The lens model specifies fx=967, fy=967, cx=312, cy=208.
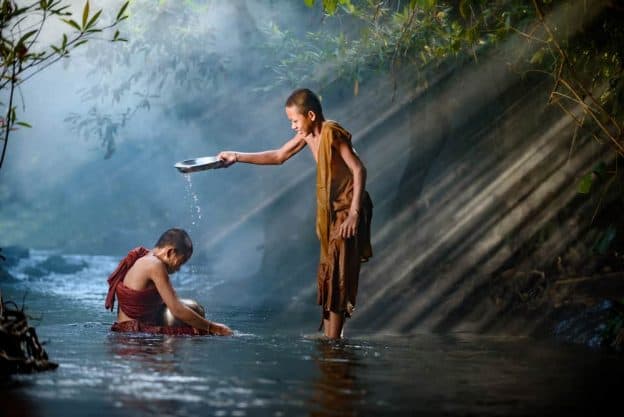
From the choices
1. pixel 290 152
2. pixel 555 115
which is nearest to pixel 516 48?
pixel 555 115

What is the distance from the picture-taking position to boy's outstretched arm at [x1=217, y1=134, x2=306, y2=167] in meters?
8.13

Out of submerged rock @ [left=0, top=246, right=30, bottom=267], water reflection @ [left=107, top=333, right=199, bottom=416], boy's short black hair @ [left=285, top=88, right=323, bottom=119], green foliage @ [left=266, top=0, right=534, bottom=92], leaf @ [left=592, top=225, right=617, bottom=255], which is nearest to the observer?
water reflection @ [left=107, top=333, right=199, bottom=416]

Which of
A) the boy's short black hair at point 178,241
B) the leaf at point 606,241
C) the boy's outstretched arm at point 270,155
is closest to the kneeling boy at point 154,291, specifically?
the boy's short black hair at point 178,241

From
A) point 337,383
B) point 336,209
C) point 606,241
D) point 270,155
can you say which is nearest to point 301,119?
point 270,155

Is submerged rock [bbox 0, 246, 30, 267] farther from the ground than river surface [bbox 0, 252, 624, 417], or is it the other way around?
submerged rock [bbox 0, 246, 30, 267]

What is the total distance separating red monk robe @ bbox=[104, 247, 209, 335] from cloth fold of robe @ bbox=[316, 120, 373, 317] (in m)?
1.09

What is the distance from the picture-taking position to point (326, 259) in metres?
8.00

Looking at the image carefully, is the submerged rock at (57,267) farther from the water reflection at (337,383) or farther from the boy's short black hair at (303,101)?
Answer: the water reflection at (337,383)

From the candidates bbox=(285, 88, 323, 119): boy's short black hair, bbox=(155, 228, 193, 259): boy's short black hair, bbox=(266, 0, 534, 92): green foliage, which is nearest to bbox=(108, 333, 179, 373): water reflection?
bbox=(155, 228, 193, 259): boy's short black hair

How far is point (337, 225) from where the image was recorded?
25.9 feet

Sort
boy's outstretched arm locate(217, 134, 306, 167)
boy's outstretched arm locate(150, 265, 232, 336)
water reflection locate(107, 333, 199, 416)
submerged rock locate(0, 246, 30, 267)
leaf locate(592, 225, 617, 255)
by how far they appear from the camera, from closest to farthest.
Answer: water reflection locate(107, 333, 199, 416) → boy's outstretched arm locate(150, 265, 232, 336) → leaf locate(592, 225, 617, 255) → boy's outstretched arm locate(217, 134, 306, 167) → submerged rock locate(0, 246, 30, 267)

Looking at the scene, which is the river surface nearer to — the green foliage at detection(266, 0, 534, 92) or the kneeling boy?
the kneeling boy

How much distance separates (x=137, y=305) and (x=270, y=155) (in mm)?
1750

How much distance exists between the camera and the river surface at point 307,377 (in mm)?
4176
